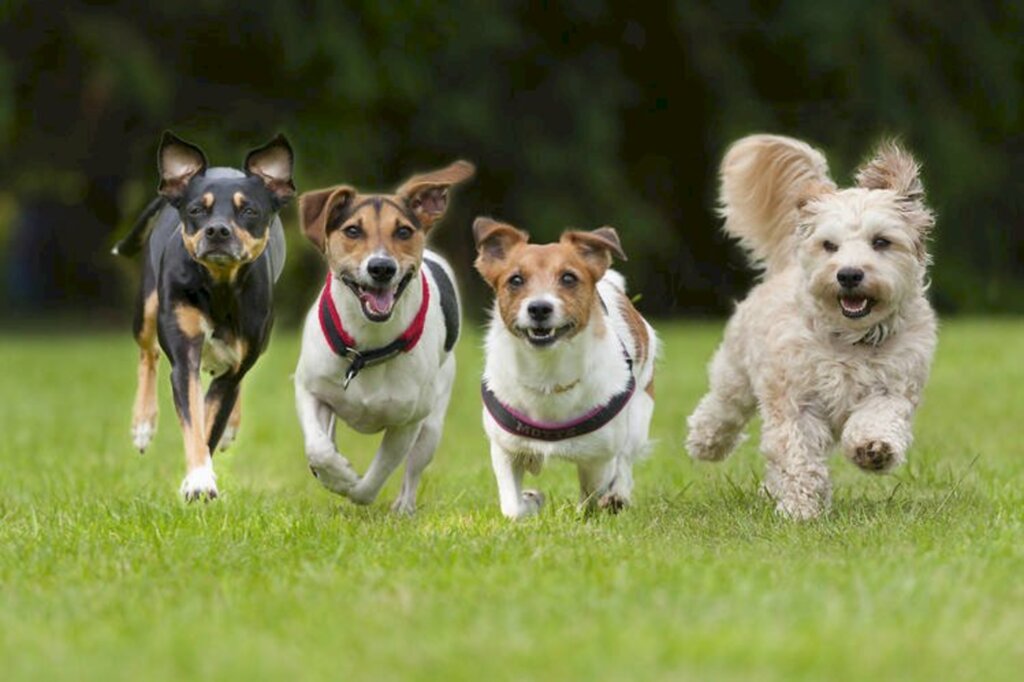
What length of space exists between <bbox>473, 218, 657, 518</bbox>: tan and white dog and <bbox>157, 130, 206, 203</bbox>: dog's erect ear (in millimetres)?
1340

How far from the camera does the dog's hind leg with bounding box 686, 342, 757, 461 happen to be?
8242mm

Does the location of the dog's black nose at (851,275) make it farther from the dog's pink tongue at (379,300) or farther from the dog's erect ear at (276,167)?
the dog's erect ear at (276,167)

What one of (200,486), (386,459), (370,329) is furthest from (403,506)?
(370,329)

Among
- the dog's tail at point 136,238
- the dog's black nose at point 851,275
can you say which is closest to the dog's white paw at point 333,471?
the dog's black nose at point 851,275

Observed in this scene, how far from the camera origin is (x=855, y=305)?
7.14m

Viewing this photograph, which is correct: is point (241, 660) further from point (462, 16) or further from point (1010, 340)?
point (462, 16)

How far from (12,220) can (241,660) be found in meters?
29.2

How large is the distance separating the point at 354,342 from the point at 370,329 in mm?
100

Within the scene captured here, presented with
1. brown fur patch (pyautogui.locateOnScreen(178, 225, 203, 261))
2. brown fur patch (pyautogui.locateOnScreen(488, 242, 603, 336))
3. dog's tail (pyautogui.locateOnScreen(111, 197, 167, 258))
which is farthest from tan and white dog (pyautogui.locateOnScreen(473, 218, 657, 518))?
dog's tail (pyautogui.locateOnScreen(111, 197, 167, 258))

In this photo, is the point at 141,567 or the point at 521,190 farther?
the point at 521,190

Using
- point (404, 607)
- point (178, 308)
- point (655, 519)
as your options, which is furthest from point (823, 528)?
point (178, 308)

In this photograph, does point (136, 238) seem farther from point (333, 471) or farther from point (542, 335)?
point (542, 335)

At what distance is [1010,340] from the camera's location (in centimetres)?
1769

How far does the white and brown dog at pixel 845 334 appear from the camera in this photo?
7.05 meters
